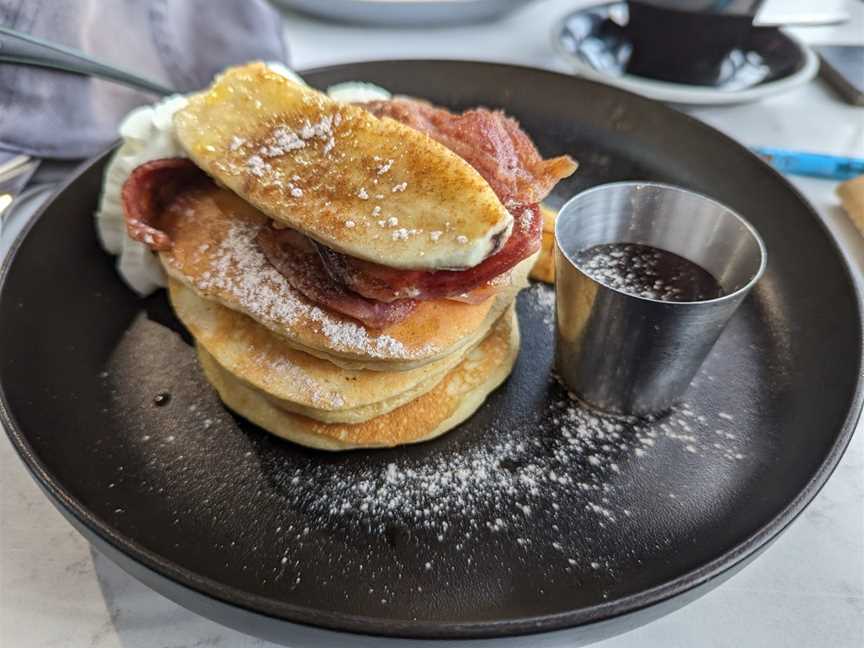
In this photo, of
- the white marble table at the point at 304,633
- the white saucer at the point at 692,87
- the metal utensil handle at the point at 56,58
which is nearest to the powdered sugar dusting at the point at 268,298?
the white marble table at the point at 304,633

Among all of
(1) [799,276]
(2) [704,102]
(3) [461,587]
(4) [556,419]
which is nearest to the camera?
(3) [461,587]

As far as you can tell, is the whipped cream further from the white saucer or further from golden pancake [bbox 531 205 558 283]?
the white saucer

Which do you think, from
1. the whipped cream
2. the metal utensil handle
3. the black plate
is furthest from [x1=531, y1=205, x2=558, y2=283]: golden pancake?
the metal utensil handle

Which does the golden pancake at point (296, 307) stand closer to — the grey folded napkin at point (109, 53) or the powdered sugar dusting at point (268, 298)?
the powdered sugar dusting at point (268, 298)

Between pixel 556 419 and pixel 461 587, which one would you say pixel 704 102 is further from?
pixel 461 587

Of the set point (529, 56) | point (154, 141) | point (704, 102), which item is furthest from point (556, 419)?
point (529, 56)
